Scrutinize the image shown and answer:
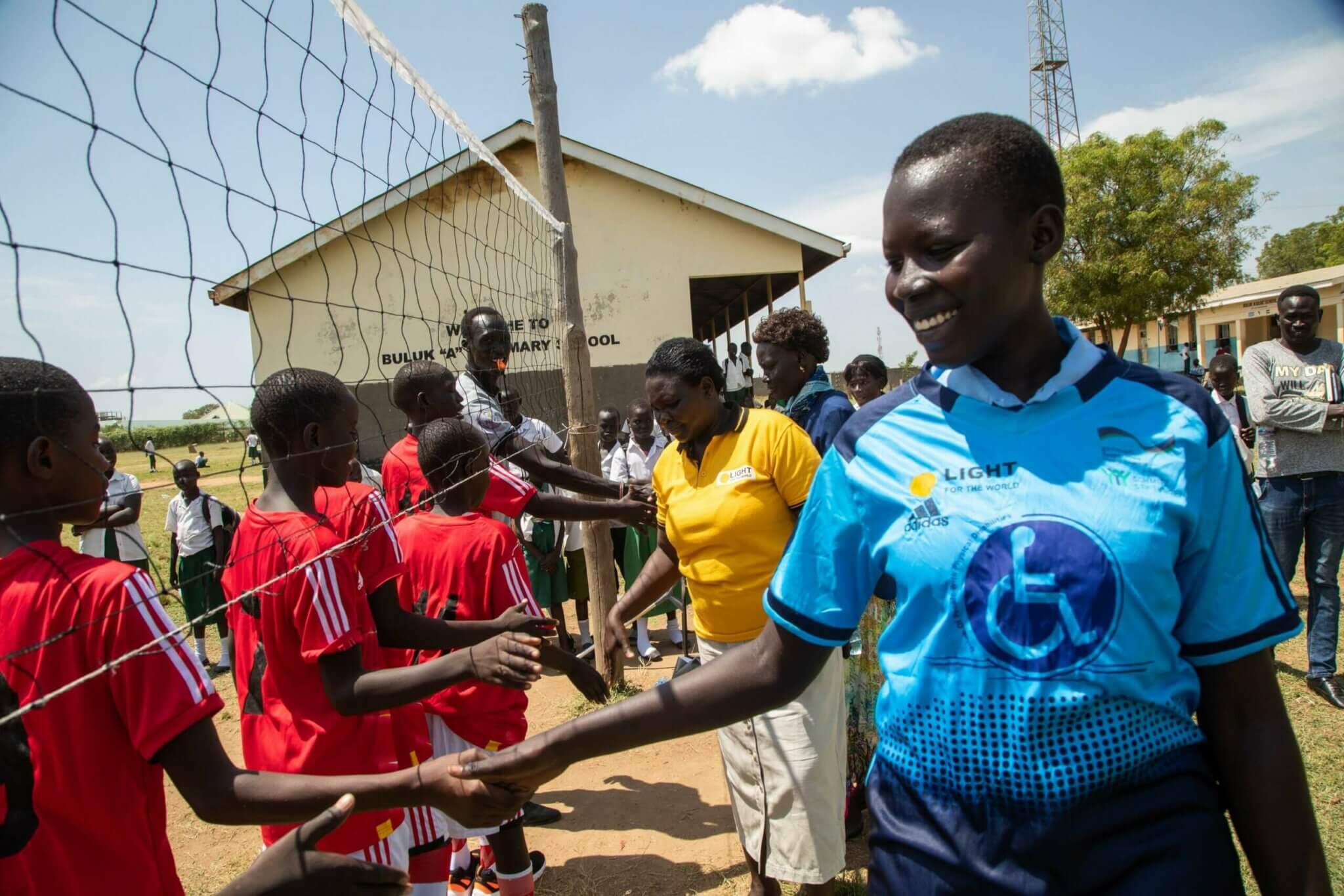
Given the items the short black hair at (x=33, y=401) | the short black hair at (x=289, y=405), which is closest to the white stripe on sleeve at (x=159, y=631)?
the short black hair at (x=33, y=401)

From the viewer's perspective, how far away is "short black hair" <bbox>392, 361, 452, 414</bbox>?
3.32 meters

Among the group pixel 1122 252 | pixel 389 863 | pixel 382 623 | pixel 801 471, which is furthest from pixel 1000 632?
pixel 1122 252

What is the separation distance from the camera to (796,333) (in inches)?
161

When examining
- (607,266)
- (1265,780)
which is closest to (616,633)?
(1265,780)

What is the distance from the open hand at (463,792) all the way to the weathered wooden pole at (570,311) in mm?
3106

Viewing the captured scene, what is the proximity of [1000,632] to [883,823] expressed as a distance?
16.1 inches

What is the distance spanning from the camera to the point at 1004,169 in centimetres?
121

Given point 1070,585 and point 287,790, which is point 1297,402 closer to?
point 1070,585

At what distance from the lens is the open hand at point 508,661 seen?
1.97 meters

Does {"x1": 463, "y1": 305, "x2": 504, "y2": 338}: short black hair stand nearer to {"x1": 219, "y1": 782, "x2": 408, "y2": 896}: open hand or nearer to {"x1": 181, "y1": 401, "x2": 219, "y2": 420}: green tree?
{"x1": 181, "y1": 401, "x2": 219, "y2": 420}: green tree

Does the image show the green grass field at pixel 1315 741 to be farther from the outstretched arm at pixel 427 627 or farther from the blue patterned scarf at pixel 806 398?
the blue patterned scarf at pixel 806 398

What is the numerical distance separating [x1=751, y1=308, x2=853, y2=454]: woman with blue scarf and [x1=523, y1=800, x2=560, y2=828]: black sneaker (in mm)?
2278

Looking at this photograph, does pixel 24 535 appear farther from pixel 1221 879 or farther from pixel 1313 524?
pixel 1313 524

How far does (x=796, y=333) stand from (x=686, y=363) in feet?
4.40
